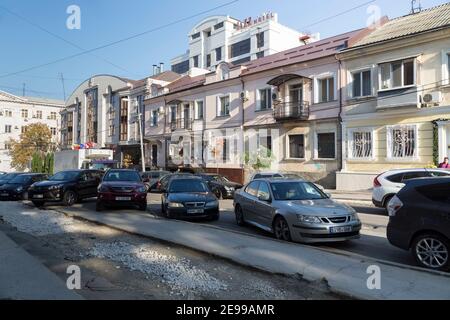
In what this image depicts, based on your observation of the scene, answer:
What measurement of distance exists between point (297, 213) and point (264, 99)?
21.3 meters

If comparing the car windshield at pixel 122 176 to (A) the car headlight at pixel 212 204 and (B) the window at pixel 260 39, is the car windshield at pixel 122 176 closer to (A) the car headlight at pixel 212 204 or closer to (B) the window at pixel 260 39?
(A) the car headlight at pixel 212 204

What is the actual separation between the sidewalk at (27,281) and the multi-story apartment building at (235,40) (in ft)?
159

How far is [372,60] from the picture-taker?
21672mm

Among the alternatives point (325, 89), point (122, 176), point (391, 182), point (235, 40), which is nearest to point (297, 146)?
point (325, 89)

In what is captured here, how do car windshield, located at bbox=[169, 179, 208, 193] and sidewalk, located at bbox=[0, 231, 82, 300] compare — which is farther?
car windshield, located at bbox=[169, 179, 208, 193]

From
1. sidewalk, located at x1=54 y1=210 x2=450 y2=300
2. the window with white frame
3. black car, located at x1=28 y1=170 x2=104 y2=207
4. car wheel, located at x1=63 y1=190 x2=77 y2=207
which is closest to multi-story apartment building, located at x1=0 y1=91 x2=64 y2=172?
black car, located at x1=28 y1=170 x2=104 y2=207

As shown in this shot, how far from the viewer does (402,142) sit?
20.5 m

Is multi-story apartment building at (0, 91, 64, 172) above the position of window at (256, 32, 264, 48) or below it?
below

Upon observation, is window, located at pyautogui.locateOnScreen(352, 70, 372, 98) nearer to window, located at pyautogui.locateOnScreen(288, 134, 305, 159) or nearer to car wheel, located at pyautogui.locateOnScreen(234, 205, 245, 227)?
window, located at pyautogui.locateOnScreen(288, 134, 305, 159)

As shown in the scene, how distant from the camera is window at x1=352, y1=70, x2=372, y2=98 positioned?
22031 millimetres

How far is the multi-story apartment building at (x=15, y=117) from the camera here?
238ft

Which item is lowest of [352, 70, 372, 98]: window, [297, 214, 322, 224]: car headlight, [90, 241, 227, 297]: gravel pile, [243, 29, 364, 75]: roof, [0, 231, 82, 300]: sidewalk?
[90, 241, 227, 297]: gravel pile

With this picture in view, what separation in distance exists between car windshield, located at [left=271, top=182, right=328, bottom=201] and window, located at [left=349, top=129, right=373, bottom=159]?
13.5 meters

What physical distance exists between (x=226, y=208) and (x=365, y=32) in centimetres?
1512
